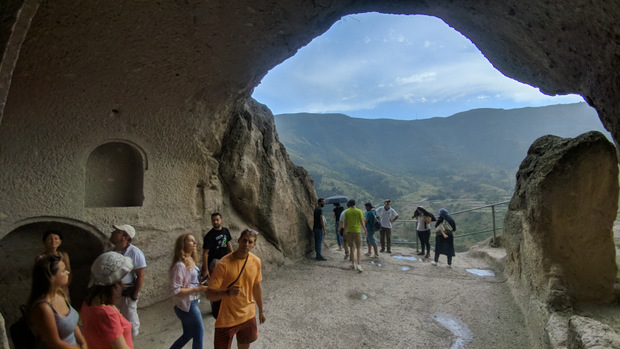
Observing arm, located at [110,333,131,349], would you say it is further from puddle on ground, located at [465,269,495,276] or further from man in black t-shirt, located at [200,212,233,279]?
puddle on ground, located at [465,269,495,276]

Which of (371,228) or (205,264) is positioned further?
(371,228)

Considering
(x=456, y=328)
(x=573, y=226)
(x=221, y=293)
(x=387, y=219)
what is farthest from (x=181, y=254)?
(x=387, y=219)

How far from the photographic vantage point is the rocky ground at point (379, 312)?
4.12 metres

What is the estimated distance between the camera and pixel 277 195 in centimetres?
811

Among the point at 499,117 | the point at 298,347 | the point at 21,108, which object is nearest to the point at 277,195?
the point at 298,347

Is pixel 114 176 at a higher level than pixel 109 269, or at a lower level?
higher

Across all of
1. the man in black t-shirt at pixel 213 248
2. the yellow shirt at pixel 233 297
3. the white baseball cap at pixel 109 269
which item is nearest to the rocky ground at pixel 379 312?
the man in black t-shirt at pixel 213 248

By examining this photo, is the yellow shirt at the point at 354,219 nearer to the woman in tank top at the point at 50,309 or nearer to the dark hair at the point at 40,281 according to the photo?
the woman in tank top at the point at 50,309

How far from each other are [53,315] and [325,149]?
9922 cm

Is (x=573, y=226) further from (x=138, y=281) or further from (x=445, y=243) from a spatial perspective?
(x=138, y=281)

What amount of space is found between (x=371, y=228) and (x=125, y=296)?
6.51m

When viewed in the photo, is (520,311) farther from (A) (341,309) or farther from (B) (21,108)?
(B) (21,108)

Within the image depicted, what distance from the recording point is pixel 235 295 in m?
2.68

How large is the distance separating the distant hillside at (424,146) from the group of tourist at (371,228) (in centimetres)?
4880
